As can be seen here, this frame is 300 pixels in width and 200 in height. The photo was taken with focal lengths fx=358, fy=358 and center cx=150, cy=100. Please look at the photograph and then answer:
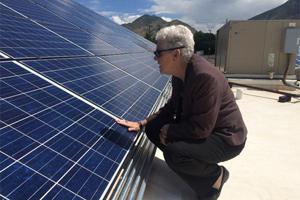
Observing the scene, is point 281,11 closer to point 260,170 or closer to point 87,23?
point 87,23

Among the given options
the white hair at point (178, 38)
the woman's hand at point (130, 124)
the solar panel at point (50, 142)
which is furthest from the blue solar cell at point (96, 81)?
the white hair at point (178, 38)

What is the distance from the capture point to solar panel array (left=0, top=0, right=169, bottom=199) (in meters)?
2.15

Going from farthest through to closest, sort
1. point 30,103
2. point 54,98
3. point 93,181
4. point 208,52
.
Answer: point 208,52
point 54,98
point 30,103
point 93,181

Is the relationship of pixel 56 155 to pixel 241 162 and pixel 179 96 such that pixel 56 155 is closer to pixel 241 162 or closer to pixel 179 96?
pixel 179 96

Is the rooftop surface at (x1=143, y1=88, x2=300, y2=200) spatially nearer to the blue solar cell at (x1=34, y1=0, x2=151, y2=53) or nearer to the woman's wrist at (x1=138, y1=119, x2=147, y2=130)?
the woman's wrist at (x1=138, y1=119, x2=147, y2=130)

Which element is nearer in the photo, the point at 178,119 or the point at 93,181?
the point at 93,181

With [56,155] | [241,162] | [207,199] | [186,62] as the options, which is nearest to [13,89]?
[56,155]

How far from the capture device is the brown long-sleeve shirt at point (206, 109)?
10.9ft

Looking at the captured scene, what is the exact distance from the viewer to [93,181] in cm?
238

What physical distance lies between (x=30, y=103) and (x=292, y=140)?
5329 millimetres

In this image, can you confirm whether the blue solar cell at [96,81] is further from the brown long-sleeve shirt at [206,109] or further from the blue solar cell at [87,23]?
the blue solar cell at [87,23]

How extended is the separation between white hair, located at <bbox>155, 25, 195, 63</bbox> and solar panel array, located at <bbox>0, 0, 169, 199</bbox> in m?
0.97

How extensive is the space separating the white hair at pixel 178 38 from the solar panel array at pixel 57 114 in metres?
0.97

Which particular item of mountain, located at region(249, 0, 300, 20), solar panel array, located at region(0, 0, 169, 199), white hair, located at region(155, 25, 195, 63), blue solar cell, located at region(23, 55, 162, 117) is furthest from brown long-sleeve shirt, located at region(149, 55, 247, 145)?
mountain, located at region(249, 0, 300, 20)
